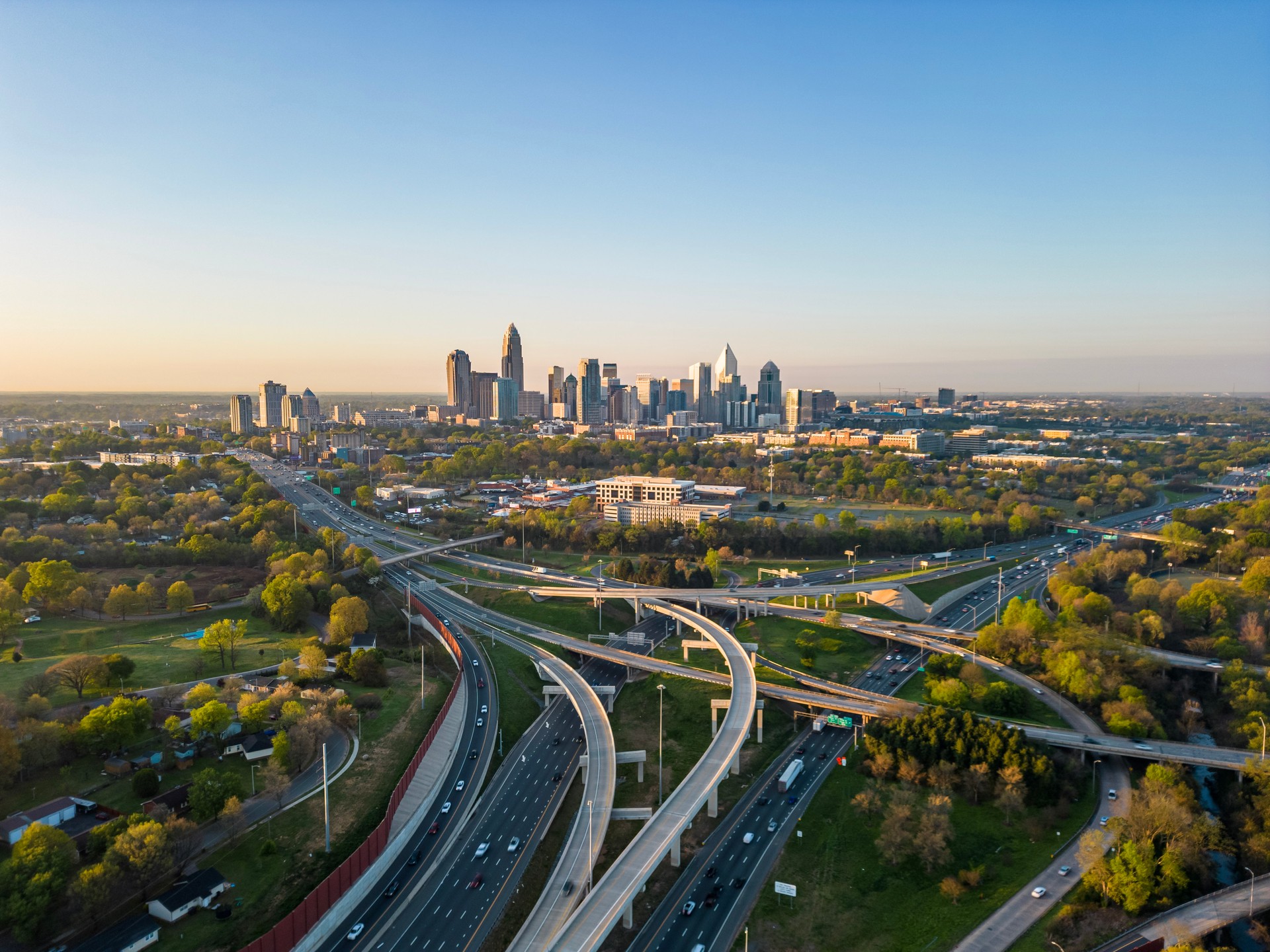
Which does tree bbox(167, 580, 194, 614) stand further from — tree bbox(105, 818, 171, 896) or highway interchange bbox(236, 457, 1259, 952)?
tree bbox(105, 818, 171, 896)

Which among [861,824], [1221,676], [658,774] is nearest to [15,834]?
[658,774]

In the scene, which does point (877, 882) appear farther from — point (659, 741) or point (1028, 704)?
point (1028, 704)

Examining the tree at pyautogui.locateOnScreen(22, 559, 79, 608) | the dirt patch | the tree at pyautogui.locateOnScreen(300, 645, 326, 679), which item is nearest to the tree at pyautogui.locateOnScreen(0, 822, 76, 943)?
the tree at pyautogui.locateOnScreen(300, 645, 326, 679)

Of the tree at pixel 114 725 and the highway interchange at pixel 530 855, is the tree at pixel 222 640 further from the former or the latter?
the highway interchange at pixel 530 855

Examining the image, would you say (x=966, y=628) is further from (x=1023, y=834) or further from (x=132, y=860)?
(x=132, y=860)

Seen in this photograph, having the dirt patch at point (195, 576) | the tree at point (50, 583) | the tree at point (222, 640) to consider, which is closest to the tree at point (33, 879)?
the tree at point (222, 640)

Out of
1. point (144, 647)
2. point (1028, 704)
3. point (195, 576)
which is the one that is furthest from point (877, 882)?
point (195, 576)
